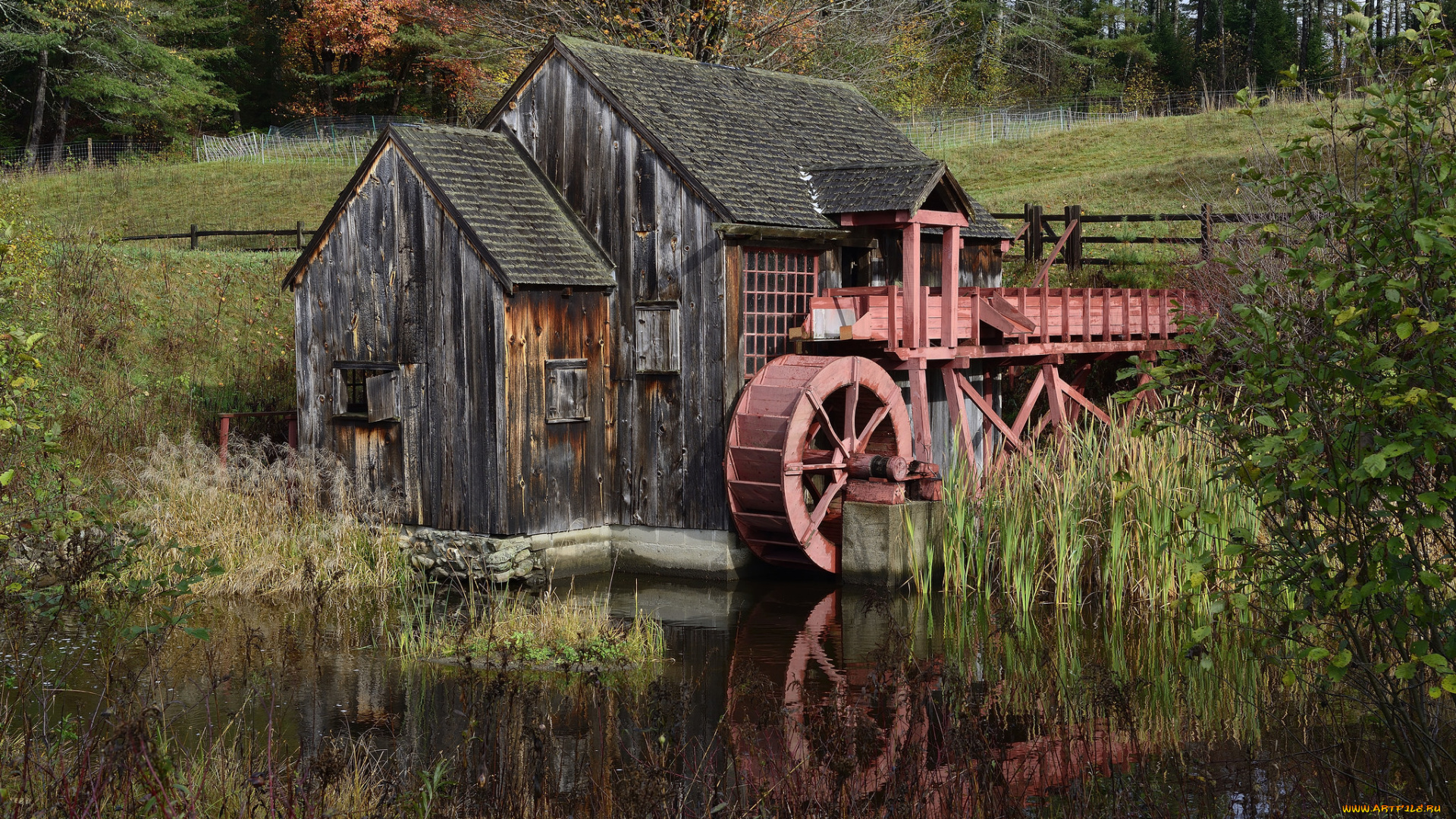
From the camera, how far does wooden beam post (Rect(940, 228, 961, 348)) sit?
16.1 meters

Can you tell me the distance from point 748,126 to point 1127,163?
931 inches

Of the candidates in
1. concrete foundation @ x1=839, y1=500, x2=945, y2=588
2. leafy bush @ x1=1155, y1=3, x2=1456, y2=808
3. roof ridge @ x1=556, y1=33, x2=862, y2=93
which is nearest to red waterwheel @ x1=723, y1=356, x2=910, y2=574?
concrete foundation @ x1=839, y1=500, x2=945, y2=588

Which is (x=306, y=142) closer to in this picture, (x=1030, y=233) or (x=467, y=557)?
(x=1030, y=233)

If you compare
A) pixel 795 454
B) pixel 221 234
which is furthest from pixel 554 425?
pixel 221 234

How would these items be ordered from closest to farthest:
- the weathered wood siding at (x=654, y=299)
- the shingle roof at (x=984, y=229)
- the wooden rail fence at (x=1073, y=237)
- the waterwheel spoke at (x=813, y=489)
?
→ 1. the weathered wood siding at (x=654, y=299)
2. the waterwheel spoke at (x=813, y=489)
3. the shingle roof at (x=984, y=229)
4. the wooden rail fence at (x=1073, y=237)

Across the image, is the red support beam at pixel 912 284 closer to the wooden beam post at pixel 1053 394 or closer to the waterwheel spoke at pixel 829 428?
the waterwheel spoke at pixel 829 428

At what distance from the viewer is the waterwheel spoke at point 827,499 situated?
50.2 feet

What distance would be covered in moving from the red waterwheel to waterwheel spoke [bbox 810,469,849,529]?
11 mm

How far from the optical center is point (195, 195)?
3706 cm

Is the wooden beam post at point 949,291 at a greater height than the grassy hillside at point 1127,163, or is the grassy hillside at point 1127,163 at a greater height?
the grassy hillside at point 1127,163

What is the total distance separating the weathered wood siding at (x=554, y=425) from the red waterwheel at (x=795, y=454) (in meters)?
1.75

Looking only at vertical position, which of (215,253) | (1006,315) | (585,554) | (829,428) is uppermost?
(215,253)

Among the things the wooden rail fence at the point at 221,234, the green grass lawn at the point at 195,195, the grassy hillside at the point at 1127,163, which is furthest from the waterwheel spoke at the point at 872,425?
the green grass lawn at the point at 195,195

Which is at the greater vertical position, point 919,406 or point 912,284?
point 912,284
